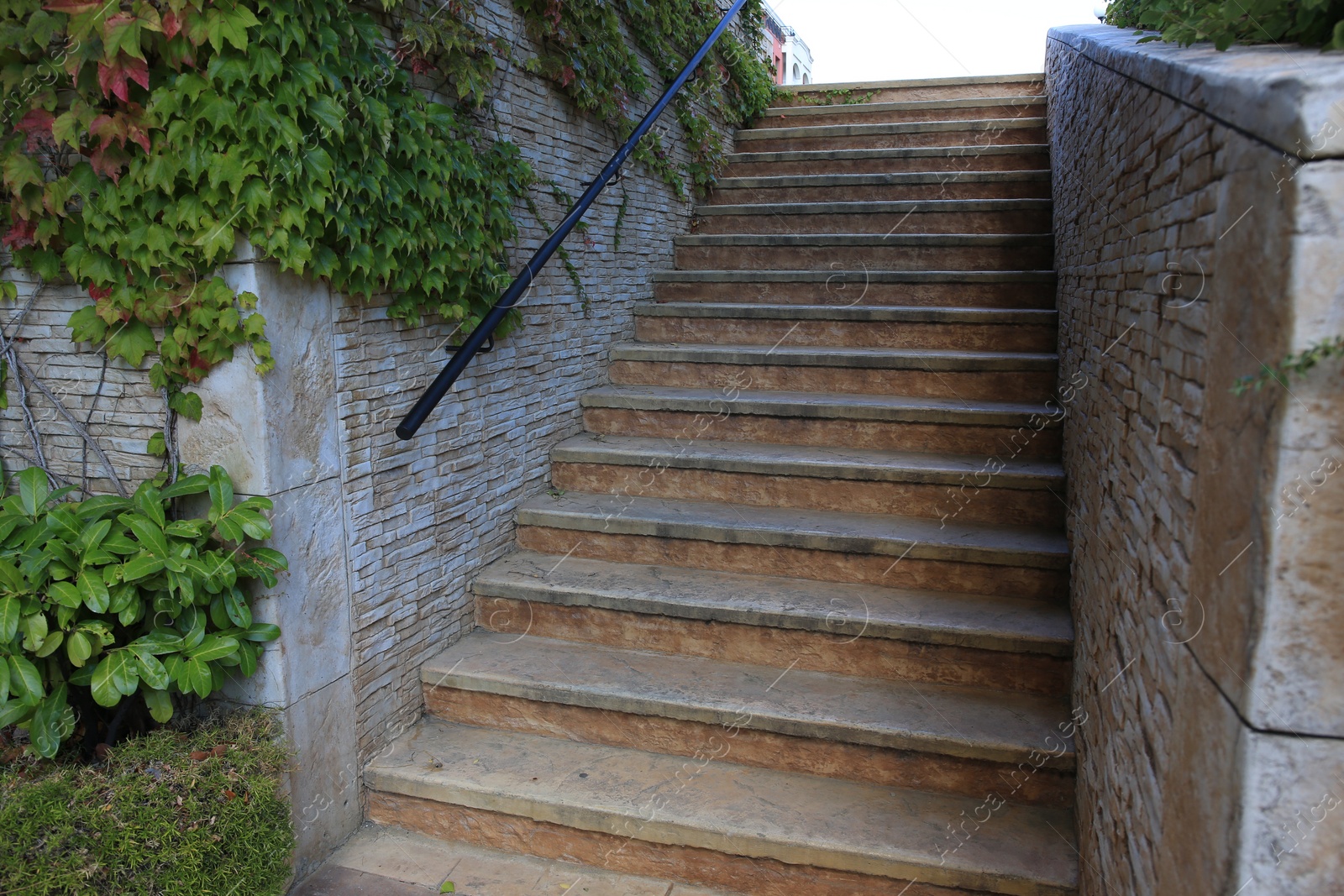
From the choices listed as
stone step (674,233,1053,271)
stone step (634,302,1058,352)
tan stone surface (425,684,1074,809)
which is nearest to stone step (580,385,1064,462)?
stone step (634,302,1058,352)

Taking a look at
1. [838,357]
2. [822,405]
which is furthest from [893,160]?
[822,405]

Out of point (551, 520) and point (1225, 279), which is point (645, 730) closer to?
point (551, 520)

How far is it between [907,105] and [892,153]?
2.24ft

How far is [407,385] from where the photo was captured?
102 inches

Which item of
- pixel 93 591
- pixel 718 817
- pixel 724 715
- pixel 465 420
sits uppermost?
pixel 465 420

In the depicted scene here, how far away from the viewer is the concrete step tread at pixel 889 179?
4480 millimetres

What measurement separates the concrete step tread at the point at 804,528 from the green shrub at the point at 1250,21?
1.59 metres

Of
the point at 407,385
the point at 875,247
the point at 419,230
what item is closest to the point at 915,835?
the point at 407,385

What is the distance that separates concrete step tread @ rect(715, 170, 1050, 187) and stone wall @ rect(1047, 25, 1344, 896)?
9.30ft

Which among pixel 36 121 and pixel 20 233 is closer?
pixel 36 121

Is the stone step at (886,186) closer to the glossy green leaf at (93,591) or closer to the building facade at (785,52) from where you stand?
the building facade at (785,52)

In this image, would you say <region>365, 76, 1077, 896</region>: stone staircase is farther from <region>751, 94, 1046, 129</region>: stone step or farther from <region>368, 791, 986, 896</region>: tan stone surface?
<region>751, 94, 1046, 129</region>: stone step

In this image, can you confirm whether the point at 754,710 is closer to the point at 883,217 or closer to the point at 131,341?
the point at 131,341

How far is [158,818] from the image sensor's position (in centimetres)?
180
